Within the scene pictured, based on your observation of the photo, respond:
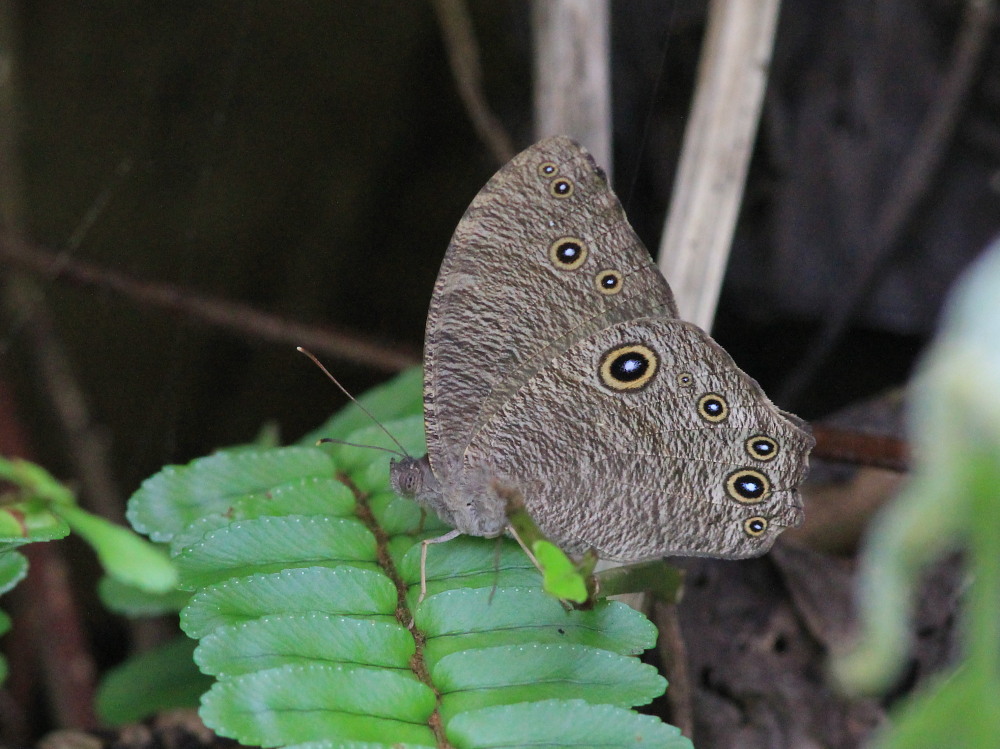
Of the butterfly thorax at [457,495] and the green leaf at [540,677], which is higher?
the butterfly thorax at [457,495]

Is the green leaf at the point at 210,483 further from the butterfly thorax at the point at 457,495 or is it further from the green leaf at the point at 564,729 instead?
the green leaf at the point at 564,729

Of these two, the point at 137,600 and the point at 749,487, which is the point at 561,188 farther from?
the point at 137,600

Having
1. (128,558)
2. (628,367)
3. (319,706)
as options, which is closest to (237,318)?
(628,367)

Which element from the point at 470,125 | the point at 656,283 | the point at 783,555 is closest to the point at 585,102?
the point at 656,283

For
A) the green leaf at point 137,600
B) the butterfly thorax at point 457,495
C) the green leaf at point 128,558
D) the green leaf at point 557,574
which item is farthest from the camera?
the green leaf at point 137,600

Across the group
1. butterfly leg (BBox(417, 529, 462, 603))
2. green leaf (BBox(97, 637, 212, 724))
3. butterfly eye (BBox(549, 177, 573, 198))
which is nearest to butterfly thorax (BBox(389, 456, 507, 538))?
butterfly leg (BBox(417, 529, 462, 603))

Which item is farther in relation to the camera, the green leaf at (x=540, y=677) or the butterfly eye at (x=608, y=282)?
the butterfly eye at (x=608, y=282)

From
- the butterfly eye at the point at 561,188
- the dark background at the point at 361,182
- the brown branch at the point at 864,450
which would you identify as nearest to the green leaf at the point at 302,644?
the butterfly eye at the point at 561,188
